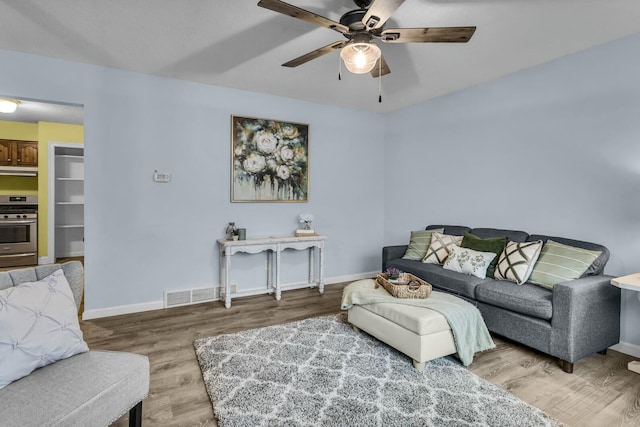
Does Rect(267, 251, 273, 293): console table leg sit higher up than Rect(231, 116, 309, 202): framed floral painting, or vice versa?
Rect(231, 116, 309, 202): framed floral painting

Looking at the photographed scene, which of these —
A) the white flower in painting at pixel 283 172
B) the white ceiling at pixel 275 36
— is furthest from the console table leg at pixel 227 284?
the white ceiling at pixel 275 36

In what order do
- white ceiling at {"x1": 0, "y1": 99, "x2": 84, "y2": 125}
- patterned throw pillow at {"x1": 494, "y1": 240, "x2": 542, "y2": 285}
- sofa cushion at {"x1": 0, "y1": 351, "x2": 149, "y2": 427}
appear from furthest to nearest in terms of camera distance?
white ceiling at {"x1": 0, "y1": 99, "x2": 84, "y2": 125}, patterned throw pillow at {"x1": 494, "y1": 240, "x2": 542, "y2": 285}, sofa cushion at {"x1": 0, "y1": 351, "x2": 149, "y2": 427}

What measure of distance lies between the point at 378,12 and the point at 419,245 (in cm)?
281

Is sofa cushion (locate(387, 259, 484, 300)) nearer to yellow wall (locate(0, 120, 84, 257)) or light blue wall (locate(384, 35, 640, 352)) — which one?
light blue wall (locate(384, 35, 640, 352))

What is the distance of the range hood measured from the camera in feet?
18.5

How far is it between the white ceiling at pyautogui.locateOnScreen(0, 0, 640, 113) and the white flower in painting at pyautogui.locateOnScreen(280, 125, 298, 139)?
682 mm

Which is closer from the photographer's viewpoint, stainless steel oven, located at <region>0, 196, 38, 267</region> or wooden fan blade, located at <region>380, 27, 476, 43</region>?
wooden fan blade, located at <region>380, 27, 476, 43</region>

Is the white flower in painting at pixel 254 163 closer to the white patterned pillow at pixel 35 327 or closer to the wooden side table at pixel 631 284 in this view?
the white patterned pillow at pixel 35 327

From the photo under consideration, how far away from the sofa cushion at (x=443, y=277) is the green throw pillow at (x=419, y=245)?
13 cm

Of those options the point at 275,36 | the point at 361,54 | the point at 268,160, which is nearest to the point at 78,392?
the point at 361,54

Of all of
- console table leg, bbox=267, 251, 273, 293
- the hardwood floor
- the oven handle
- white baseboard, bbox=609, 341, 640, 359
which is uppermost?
the oven handle

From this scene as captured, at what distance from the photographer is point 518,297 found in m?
2.62

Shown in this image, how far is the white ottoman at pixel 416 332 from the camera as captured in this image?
2295 millimetres

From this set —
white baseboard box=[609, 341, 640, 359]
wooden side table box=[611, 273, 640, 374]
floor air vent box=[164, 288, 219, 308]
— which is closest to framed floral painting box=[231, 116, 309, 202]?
floor air vent box=[164, 288, 219, 308]
